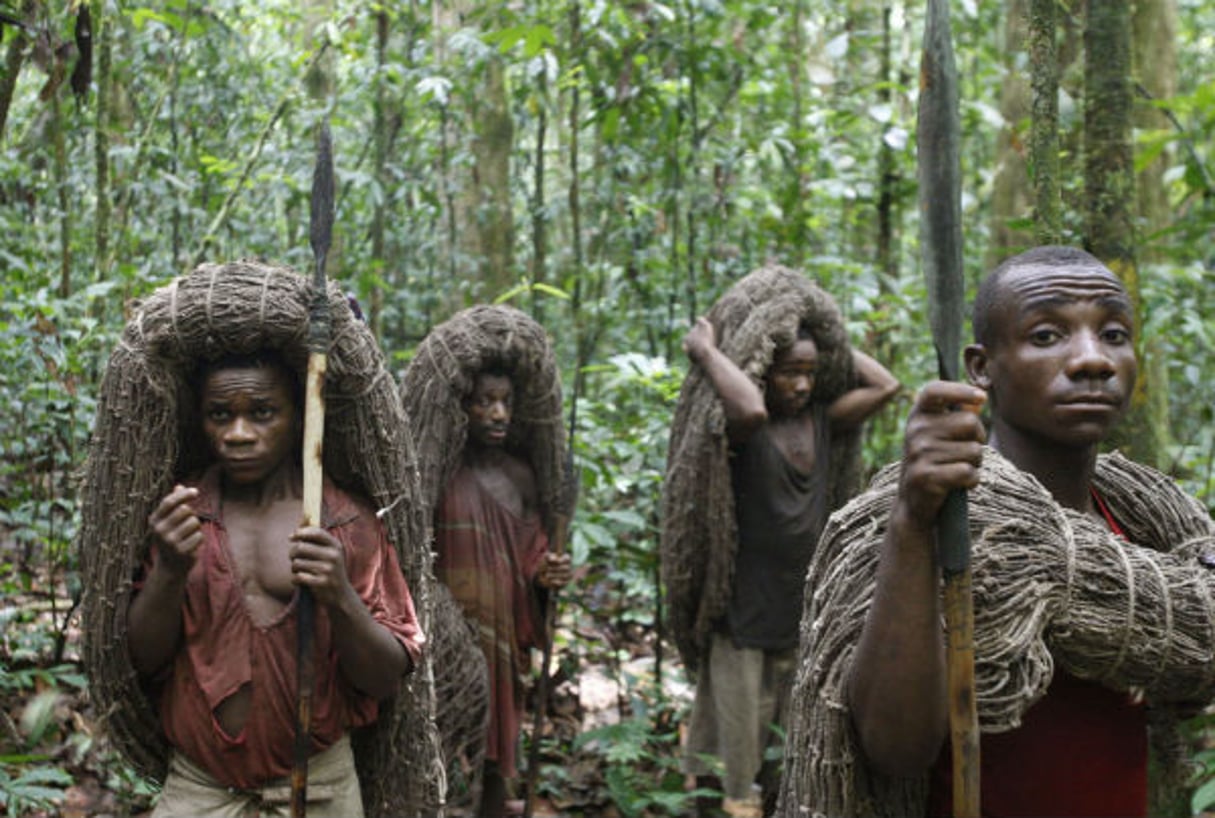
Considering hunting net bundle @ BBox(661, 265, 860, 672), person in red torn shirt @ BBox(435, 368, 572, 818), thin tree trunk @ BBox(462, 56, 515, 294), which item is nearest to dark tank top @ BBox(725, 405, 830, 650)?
hunting net bundle @ BBox(661, 265, 860, 672)

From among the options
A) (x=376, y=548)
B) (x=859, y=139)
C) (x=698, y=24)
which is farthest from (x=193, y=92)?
(x=376, y=548)

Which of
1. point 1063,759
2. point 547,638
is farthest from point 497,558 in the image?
point 1063,759

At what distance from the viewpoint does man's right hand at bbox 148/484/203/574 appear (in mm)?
2850

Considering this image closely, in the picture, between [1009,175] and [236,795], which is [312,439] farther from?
[1009,175]

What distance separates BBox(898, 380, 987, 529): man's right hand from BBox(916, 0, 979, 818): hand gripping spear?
0.09 feet

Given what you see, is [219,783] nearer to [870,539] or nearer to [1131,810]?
[870,539]

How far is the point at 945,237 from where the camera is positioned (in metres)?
1.70

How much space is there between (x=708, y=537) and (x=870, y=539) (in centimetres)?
343

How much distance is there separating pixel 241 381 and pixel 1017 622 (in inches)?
79.5

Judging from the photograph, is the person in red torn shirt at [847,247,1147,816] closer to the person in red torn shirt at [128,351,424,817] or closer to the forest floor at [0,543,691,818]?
the person in red torn shirt at [128,351,424,817]

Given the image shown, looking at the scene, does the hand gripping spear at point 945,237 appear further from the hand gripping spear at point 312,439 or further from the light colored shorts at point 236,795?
the light colored shorts at point 236,795

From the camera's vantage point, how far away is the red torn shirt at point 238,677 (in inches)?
117

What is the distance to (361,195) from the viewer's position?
892cm

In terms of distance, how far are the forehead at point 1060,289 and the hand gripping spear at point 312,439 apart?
5.04 ft
